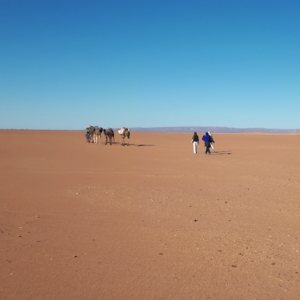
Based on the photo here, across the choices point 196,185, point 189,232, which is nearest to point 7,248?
point 189,232

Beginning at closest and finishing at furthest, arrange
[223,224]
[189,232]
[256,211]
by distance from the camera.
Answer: [189,232], [223,224], [256,211]

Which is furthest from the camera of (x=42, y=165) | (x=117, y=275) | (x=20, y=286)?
(x=42, y=165)

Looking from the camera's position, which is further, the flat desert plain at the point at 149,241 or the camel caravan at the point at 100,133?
the camel caravan at the point at 100,133

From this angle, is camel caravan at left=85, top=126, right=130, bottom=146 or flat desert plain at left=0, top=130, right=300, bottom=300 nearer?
flat desert plain at left=0, top=130, right=300, bottom=300

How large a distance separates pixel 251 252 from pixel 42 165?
13654mm

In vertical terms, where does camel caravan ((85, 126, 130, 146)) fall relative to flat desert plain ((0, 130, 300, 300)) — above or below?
above

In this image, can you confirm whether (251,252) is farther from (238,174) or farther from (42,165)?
(42,165)

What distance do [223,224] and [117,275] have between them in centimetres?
309

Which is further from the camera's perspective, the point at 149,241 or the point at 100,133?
the point at 100,133

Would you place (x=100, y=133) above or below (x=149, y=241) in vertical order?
above

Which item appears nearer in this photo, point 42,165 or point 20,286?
point 20,286

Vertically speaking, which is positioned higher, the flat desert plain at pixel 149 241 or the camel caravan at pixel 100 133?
the camel caravan at pixel 100 133

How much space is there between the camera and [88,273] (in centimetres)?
460

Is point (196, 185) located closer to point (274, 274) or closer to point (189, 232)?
point (189, 232)
